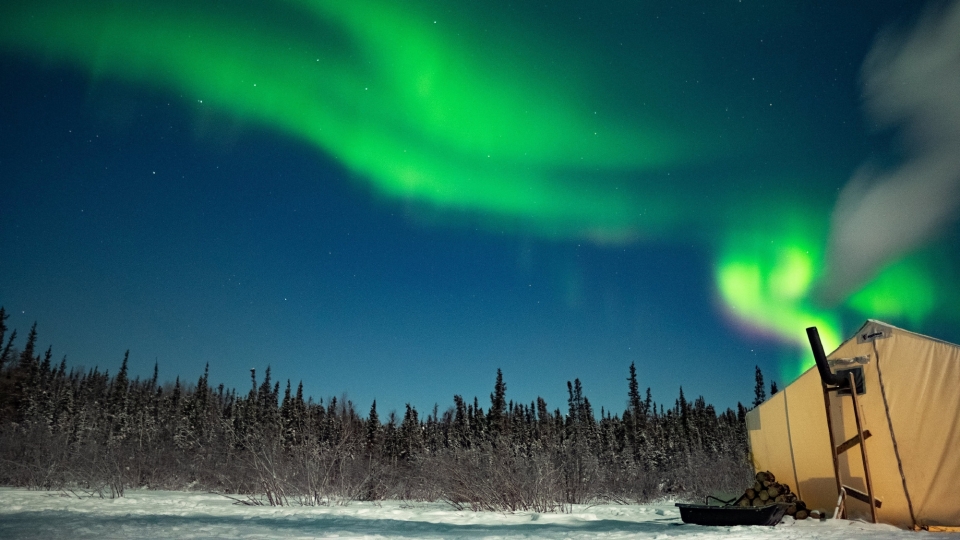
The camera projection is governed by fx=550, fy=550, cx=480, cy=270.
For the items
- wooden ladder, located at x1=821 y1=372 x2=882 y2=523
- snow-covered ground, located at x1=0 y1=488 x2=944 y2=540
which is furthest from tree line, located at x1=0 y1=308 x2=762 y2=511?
wooden ladder, located at x1=821 y1=372 x2=882 y2=523

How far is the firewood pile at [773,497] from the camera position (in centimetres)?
1104

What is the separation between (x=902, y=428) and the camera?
10289mm

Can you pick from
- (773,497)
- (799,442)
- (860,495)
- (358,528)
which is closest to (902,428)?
(860,495)

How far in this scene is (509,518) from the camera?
12.1m

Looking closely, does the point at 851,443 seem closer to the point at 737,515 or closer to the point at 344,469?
the point at 737,515

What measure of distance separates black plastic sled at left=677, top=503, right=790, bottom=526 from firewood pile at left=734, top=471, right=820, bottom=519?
117 centimetres

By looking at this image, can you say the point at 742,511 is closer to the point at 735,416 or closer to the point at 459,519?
the point at 459,519

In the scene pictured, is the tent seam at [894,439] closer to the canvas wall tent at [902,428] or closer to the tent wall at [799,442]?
the canvas wall tent at [902,428]

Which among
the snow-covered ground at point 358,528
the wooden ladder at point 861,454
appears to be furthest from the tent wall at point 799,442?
the snow-covered ground at point 358,528

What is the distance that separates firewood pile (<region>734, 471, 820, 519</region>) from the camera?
1104 cm

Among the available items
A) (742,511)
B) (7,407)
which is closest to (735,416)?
(742,511)

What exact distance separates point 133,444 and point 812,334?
29660 millimetres

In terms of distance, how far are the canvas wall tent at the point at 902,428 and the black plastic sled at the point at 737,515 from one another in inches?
86.9

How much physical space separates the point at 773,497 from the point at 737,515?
245cm
